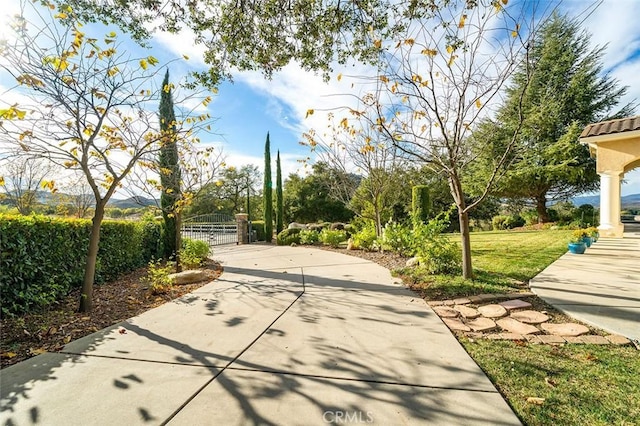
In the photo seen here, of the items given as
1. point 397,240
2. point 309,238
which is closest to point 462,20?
point 397,240

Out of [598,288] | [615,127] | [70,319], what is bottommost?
[70,319]

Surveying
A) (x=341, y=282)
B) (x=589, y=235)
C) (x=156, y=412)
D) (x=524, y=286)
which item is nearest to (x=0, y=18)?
(x=156, y=412)

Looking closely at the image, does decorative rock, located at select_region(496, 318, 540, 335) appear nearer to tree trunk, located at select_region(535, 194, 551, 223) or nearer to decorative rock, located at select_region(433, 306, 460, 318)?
decorative rock, located at select_region(433, 306, 460, 318)

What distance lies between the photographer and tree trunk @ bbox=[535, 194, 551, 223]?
15.7 metres

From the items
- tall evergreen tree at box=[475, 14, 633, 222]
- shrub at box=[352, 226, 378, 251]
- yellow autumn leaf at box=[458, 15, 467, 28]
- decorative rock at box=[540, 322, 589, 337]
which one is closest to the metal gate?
shrub at box=[352, 226, 378, 251]

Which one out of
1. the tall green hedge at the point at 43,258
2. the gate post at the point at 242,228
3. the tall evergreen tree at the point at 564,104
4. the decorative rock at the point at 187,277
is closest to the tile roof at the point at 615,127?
the tall evergreen tree at the point at 564,104

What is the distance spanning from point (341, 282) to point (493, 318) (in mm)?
2419

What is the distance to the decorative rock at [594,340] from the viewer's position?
8.58 feet

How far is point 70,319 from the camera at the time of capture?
137 inches

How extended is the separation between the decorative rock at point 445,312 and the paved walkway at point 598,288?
1151 millimetres

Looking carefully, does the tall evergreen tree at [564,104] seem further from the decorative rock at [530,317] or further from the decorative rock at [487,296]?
the decorative rock at [530,317]

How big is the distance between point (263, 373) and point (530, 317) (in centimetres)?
288

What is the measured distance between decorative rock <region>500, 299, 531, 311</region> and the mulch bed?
453 cm

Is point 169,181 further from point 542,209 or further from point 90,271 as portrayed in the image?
point 542,209
